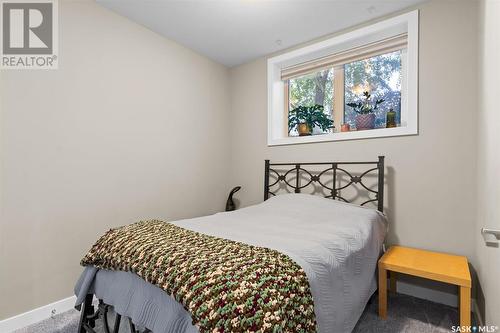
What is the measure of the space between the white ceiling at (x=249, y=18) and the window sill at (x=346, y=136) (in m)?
1.06

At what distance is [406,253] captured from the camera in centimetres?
198

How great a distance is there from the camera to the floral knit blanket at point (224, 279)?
33.0 inches

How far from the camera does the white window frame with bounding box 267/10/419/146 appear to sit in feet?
7.12

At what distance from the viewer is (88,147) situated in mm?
2131

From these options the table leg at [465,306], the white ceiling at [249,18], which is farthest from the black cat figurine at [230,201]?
the table leg at [465,306]

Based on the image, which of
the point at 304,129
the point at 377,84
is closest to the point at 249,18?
the point at 304,129

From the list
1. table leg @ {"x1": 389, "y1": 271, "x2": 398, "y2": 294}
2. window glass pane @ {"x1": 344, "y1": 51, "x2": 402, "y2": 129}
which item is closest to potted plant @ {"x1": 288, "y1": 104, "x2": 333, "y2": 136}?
window glass pane @ {"x1": 344, "y1": 51, "x2": 402, "y2": 129}

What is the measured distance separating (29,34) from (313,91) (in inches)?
106

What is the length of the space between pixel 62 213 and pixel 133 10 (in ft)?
6.07

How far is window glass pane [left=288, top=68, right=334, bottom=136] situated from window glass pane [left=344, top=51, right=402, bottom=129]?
0.63 feet

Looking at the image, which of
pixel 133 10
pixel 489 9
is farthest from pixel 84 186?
pixel 489 9

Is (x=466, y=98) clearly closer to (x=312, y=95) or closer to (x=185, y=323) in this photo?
(x=312, y=95)

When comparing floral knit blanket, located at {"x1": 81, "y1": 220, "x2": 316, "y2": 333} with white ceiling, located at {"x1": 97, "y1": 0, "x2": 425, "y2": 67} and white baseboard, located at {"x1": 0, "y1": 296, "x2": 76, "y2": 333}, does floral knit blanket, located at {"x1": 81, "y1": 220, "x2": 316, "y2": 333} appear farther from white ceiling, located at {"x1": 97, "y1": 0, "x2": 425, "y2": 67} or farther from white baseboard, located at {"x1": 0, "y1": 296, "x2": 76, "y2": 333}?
white ceiling, located at {"x1": 97, "y1": 0, "x2": 425, "y2": 67}

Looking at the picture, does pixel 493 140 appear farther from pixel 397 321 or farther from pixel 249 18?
pixel 249 18
